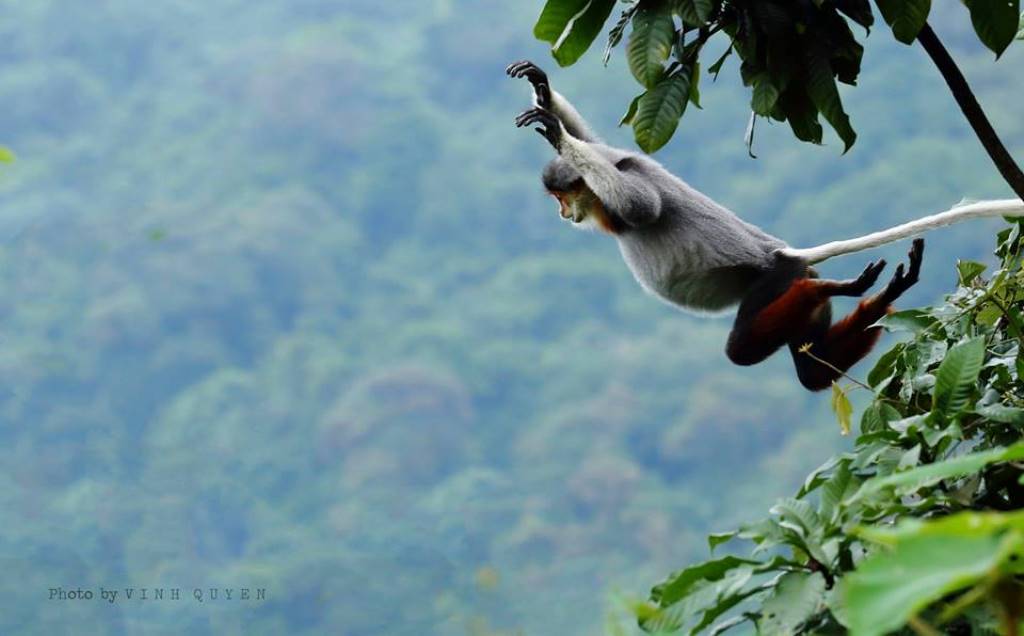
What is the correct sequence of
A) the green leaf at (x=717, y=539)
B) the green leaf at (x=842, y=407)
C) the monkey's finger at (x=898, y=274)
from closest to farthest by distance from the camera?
the green leaf at (x=717, y=539) → the green leaf at (x=842, y=407) → the monkey's finger at (x=898, y=274)

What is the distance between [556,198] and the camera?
387cm

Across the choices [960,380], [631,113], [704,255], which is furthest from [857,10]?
[704,255]

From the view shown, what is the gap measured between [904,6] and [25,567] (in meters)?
12.9

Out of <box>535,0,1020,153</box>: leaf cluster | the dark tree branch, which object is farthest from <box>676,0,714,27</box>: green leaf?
the dark tree branch

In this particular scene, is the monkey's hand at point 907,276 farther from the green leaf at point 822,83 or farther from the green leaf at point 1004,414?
the green leaf at point 1004,414

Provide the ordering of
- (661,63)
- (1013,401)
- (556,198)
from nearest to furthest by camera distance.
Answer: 1. (1013,401)
2. (661,63)
3. (556,198)

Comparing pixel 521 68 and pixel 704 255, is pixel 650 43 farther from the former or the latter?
pixel 704 255

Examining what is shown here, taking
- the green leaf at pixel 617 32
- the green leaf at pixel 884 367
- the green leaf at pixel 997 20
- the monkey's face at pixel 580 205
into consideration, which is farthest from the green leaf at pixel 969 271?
the monkey's face at pixel 580 205

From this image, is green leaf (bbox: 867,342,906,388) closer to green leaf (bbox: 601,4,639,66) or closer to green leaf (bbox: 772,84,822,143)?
green leaf (bbox: 772,84,822,143)

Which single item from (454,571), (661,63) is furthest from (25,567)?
Answer: (661,63)

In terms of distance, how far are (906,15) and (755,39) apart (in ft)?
0.94

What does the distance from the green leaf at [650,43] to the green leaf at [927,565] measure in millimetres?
1799

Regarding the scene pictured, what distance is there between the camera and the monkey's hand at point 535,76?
360cm

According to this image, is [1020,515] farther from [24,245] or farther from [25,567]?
[24,245]
